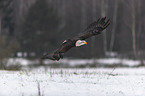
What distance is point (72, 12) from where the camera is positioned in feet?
121

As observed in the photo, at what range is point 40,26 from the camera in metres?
25.8

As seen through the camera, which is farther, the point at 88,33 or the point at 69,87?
the point at 69,87

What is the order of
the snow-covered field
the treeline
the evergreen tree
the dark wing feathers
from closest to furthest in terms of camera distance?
the snow-covered field → the dark wing feathers → the evergreen tree → the treeline

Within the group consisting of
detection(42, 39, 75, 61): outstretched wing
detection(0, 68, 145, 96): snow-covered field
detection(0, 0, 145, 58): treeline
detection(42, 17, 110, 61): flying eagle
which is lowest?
detection(0, 68, 145, 96): snow-covered field

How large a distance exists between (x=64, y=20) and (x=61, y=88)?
28395 mm

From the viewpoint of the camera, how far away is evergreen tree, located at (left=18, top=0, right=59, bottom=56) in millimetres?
25531

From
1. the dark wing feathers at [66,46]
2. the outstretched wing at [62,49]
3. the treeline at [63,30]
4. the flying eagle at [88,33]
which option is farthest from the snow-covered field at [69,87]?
the treeline at [63,30]

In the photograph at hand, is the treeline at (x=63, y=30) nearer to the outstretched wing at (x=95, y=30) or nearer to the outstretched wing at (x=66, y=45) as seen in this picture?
the outstretched wing at (x=66, y=45)

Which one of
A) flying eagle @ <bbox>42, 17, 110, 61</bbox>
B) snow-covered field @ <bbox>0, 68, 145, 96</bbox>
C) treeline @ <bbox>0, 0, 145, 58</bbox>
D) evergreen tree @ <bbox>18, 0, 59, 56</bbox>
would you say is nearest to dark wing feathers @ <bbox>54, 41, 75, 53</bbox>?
flying eagle @ <bbox>42, 17, 110, 61</bbox>

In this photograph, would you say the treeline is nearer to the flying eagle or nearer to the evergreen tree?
the evergreen tree

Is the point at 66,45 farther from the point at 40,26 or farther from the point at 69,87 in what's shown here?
the point at 40,26

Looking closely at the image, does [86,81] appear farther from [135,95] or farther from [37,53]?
[37,53]

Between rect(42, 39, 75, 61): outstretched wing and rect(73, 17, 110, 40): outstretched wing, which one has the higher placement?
rect(73, 17, 110, 40): outstretched wing

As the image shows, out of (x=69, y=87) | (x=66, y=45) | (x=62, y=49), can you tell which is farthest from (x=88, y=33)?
(x=69, y=87)
